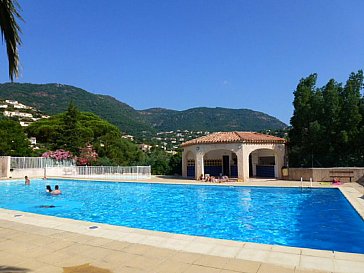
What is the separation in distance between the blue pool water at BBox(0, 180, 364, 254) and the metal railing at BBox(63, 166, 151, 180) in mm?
4626

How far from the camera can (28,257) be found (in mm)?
4660

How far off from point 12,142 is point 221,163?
21860mm

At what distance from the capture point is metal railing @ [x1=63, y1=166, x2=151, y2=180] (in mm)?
24828

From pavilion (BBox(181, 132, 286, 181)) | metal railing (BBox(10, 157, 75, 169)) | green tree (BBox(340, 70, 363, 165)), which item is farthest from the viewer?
metal railing (BBox(10, 157, 75, 169))

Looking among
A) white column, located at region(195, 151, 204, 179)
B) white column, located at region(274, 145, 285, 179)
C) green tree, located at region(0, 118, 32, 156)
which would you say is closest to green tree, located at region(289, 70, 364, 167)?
white column, located at region(274, 145, 285, 179)

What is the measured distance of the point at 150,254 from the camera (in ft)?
15.7

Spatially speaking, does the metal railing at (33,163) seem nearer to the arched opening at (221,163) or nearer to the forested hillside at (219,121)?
the arched opening at (221,163)

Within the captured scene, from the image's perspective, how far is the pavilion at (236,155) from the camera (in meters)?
21.9

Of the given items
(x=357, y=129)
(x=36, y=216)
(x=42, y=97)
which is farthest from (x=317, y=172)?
(x=42, y=97)

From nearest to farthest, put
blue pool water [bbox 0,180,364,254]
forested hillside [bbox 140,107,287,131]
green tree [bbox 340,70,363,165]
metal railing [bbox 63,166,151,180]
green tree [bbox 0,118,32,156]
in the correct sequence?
blue pool water [bbox 0,180,364,254]
green tree [bbox 340,70,363,165]
metal railing [bbox 63,166,151,180]
green tree [bbox 0,118,32,156]
forested hillside [bbox 140,107,287,131]

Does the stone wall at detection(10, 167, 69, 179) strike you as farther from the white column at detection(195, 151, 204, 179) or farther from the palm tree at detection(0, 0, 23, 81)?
the palm tree at detection(0, 0, 23, 81)

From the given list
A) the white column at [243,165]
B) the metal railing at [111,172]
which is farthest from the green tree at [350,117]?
the metal railing at [111,172]

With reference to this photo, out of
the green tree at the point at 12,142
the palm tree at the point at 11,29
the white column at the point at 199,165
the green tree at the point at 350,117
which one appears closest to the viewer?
the palm tree at the point at 11,29

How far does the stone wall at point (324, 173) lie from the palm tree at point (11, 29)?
19.2 metres
